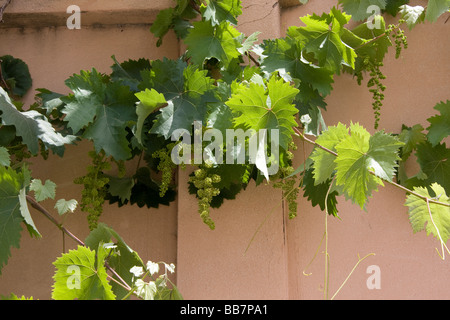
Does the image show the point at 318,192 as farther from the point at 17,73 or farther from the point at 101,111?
the point at 17,73

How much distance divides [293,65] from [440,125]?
0.55 meters

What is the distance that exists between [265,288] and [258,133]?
581mm

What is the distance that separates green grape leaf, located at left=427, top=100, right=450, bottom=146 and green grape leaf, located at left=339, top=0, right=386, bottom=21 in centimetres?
40

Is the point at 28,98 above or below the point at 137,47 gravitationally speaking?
below

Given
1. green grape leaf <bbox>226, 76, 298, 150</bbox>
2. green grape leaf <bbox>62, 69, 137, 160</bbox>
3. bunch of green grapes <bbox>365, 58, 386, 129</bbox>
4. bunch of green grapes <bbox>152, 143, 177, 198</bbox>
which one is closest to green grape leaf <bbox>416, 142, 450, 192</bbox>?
bunch of green grapes <bbox>365, 58, 386, 129</bbox>

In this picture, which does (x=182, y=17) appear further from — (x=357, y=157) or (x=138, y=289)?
(x=138, y=289)

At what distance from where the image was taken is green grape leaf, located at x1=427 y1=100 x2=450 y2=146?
2.07 meters

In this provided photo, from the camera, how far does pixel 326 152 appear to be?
70.0 inches

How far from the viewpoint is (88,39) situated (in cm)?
238

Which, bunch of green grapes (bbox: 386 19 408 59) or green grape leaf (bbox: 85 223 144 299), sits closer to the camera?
green grape leaf (bbox: 85 223 144 299)

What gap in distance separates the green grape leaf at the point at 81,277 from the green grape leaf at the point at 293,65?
83 cm

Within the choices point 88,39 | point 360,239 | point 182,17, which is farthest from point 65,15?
point 360,239

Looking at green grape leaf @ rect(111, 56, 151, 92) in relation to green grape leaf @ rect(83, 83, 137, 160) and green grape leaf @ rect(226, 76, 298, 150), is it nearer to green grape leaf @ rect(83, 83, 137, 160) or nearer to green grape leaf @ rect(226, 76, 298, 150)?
green grape leaf @ rect(83, 83, 137, 160)

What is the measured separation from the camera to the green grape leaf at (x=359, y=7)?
2.17m
